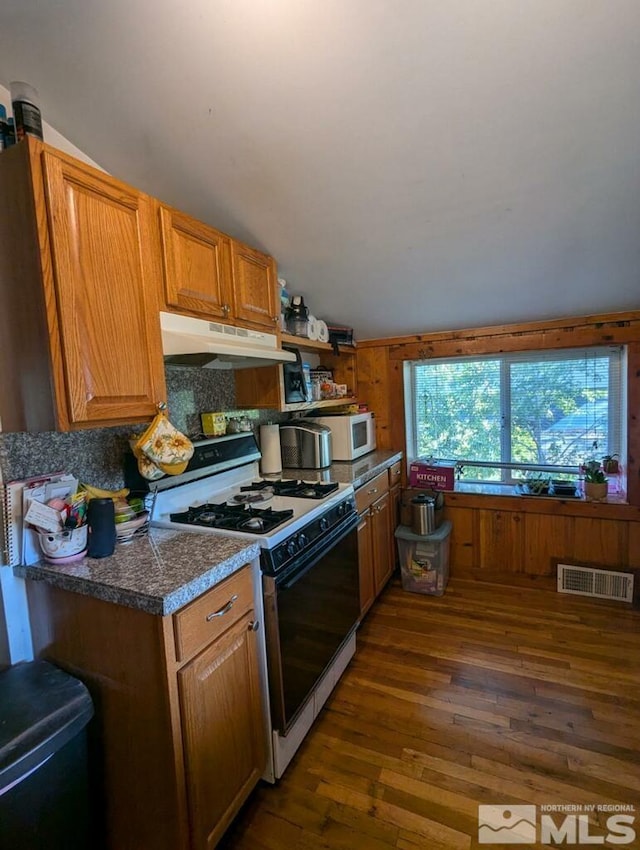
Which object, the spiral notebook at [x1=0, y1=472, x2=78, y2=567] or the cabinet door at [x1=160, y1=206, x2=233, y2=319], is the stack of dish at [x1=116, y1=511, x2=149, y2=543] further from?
the cabinet door at [x1=160, y1=206, x2=233, y2=319]

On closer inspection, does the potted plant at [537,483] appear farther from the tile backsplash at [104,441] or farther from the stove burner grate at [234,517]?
the tile backsplash at [104,441]

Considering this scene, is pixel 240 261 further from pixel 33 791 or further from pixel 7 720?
pixel 33 791

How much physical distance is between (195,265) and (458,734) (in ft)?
7.30

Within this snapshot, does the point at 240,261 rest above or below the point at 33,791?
above

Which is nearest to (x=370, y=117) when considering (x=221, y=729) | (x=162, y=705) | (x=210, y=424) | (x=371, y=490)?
(x=210, y=424)

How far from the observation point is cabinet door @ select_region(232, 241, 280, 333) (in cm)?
185

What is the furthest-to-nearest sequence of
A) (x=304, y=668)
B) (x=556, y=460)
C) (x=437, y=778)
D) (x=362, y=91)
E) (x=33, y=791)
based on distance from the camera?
1. (x=556, y=460)
2. (x=304, y=668)
3. (x=437, y=778)
4. (x=362, y=91)
5. (x=33, y=791)

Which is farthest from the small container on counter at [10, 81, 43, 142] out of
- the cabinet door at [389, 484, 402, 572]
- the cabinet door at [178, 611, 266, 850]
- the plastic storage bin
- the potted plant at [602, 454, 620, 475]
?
the potted plant at [602, 454, 620, 475]

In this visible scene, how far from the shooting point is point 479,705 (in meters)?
1.79

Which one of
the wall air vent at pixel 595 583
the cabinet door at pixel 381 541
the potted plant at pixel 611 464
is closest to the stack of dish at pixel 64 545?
the cabinet door at pixel 381 541

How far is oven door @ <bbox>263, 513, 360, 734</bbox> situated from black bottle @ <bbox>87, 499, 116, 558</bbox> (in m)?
0.53

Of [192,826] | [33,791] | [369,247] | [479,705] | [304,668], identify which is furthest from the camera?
[369,247]

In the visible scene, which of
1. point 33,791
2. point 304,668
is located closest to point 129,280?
point 33,791

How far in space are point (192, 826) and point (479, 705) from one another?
1.29 m
